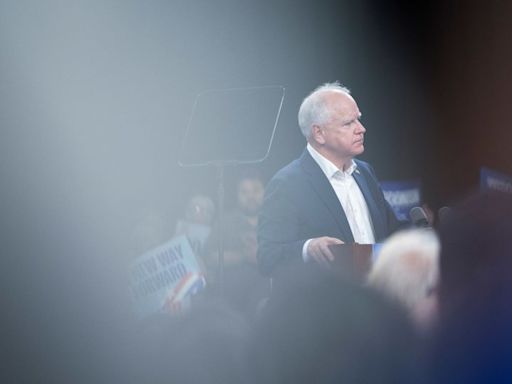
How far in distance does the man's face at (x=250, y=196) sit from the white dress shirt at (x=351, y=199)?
2.45 ft

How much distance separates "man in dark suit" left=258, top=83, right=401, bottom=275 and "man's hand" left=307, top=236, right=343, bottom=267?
18 centimetres

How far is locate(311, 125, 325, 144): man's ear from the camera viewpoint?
6.42 ft

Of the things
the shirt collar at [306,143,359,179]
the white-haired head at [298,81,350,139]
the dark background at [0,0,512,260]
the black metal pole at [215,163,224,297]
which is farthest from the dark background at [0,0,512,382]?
the shirt collar at [306,143,359,179]

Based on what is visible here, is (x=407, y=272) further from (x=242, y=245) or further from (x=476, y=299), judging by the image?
(x=242, y=245)

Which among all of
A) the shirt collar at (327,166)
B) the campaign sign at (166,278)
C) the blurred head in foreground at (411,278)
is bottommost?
the campaign sign at (166,278)

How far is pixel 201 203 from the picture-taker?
9.21ft

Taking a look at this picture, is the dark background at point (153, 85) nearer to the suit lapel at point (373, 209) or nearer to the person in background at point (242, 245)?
the person in background at point (242, 245)

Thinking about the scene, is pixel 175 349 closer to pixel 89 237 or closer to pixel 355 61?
pixel 89 237

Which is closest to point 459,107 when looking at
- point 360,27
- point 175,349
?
point 360,27

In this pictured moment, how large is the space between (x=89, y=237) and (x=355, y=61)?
134 centimetres

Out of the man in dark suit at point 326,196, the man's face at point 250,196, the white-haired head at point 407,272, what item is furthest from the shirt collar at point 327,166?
the white-haired head at point 407,272

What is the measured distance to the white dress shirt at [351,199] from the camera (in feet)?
6.16

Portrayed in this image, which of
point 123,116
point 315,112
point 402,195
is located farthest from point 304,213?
point 123,116

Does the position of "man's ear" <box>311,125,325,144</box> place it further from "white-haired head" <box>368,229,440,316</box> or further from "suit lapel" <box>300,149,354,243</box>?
"white-haired head" <box>368,229,440,316</box>
